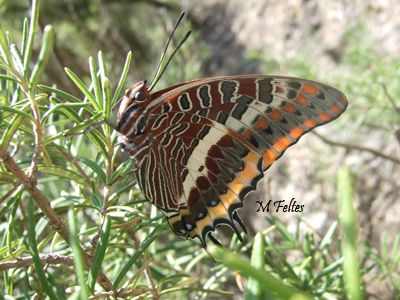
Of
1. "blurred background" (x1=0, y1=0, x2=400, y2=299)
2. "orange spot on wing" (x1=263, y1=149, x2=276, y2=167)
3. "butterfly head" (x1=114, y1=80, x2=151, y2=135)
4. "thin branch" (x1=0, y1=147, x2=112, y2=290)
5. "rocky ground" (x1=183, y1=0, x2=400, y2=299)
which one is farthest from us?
"rocky ground" (x1=183, y1=0, x2=400, y2=299)

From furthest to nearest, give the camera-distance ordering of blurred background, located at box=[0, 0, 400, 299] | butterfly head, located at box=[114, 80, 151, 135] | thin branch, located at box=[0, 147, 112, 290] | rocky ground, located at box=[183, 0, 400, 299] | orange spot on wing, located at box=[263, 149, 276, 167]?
rocky ground, located at box=[183, 0, 400, 299], blurred background, located at box=[0, 0, 400, 299], orange spot on wing, located at box=[263, 149, 276, 167], butterfly head, located at box=[114, 80, 151, 135], thin branch, located at box=[0, 147, 112, 290]

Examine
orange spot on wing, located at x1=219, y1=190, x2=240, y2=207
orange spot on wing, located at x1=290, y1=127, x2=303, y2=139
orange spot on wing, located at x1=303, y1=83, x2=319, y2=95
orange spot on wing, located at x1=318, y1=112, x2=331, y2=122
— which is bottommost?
orange spot on wing, located at x1=219, y1=190, x2=240, y2=207

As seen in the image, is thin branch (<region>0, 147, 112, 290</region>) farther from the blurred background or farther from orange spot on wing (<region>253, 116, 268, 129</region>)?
the blurred background

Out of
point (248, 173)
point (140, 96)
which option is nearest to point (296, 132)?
point (248, 173)

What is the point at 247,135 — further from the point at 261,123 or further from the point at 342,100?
the point at 342,100

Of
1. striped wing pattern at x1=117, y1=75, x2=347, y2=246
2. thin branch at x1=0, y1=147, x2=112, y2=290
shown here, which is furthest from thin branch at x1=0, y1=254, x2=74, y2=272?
striped wing pattern at x1=117, y1=75, x2=347, y2=246

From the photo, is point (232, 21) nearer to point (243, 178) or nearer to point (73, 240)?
point (243, 178)

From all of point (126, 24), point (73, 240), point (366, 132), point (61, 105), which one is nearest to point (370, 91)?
point (366, 132)
